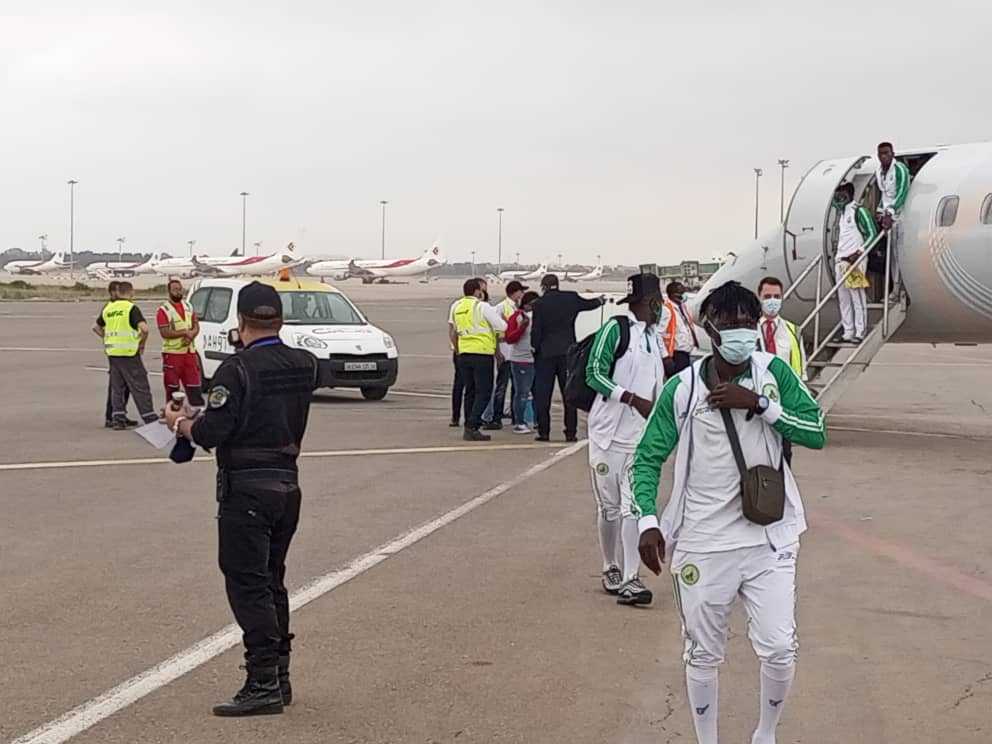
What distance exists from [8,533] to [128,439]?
6206 millimetres

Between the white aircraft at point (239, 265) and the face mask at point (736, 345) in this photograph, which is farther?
the white aircraft at point (239, 265)

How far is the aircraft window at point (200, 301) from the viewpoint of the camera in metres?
22.6

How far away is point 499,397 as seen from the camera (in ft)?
58.7

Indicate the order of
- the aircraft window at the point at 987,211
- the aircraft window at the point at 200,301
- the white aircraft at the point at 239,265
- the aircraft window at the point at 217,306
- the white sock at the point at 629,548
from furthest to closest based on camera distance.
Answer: the white aircraft at the point at 239,265
the aircraft window at the point at 200,301
the aircraft window at the point at 217,306
the aircraft window at the point at 987,211
the white sock at the point at 629,548

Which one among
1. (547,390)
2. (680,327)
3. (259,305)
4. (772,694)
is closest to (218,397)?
(259,305)

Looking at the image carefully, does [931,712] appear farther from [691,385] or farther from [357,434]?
[357,434]

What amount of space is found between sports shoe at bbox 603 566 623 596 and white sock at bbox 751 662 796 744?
3.20 meters

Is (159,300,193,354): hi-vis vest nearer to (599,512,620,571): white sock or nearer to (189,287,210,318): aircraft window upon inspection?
(189,287,210,318): aircraft window

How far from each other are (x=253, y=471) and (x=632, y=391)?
2.93 meters

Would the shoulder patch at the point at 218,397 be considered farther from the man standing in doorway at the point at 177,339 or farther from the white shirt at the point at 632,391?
the man standing in doorway at the point at 177,339

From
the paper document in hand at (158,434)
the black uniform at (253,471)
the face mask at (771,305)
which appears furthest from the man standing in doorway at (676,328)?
the black uniform at (253,471)

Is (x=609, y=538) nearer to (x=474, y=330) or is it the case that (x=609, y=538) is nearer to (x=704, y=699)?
(x=704, y=699)

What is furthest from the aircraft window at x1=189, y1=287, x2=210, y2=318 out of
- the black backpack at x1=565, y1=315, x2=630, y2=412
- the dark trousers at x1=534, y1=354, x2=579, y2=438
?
the black backpack at x1=565, y1=315, x2=630, y2=412

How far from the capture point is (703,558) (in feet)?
→ 17.3
